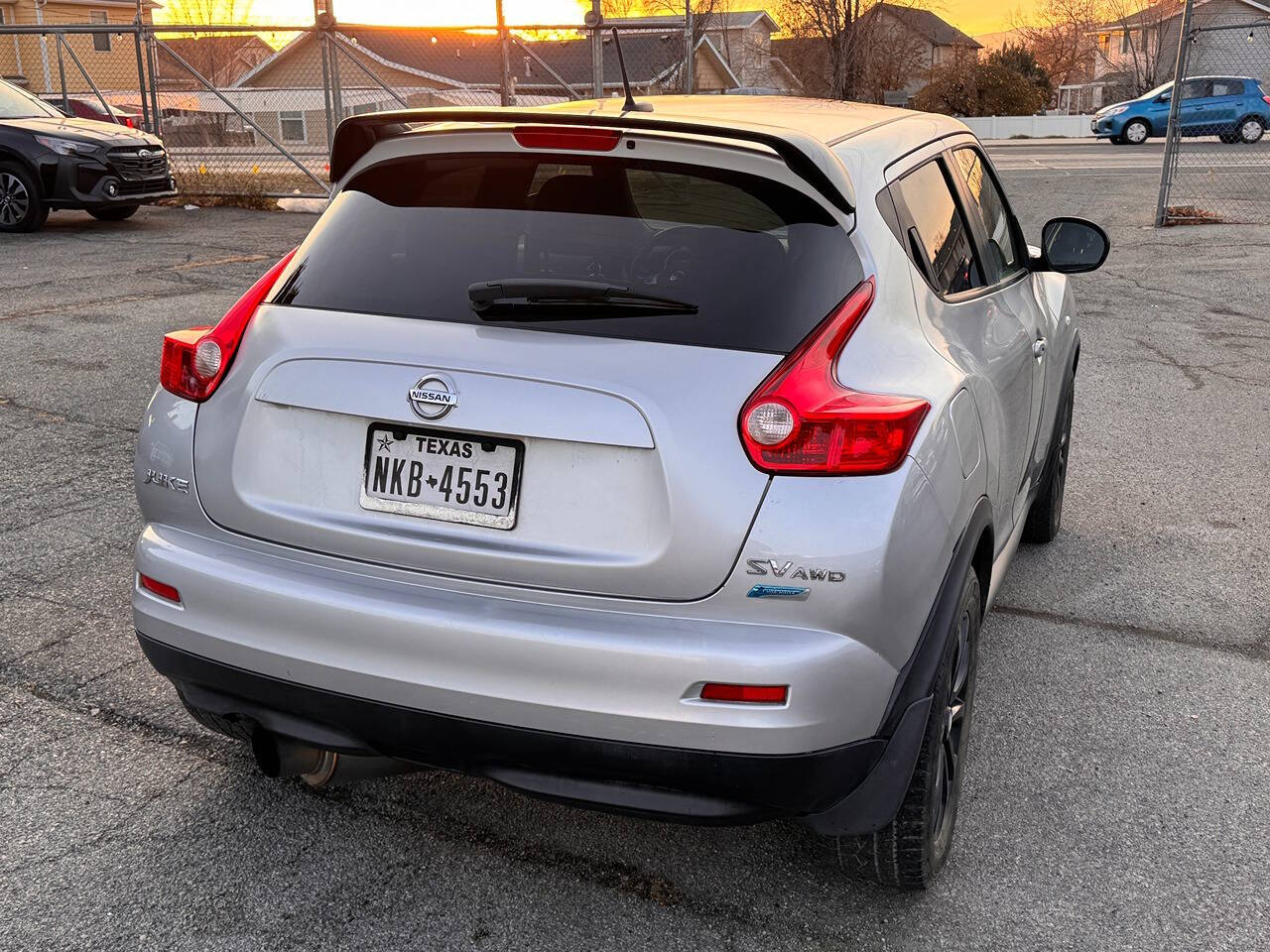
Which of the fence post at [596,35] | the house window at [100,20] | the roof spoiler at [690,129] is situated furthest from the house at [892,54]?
the roof spoiler at [690,129]

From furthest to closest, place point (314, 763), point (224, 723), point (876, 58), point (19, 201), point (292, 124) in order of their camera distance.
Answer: point (876, 58) → point (292, 124) → point (19, 201) → point (314, 763) → point (224, 723)

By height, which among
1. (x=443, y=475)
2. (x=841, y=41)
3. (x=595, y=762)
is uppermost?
(x=841, y=41)

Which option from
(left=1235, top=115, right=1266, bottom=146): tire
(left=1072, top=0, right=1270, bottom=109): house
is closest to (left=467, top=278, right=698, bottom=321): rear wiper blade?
(left=1235, top=115, right=1266, bottom=146): tire

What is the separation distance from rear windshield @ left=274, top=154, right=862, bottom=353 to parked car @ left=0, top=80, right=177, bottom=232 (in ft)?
41.7

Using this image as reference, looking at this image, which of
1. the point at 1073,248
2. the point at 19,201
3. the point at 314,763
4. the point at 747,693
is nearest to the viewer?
the point at 747,693

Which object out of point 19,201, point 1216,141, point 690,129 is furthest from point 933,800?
point 1216,141

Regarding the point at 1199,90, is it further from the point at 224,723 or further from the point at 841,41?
the point at 224,723

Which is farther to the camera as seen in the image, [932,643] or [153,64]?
[153,64]

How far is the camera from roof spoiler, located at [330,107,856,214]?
2.65m

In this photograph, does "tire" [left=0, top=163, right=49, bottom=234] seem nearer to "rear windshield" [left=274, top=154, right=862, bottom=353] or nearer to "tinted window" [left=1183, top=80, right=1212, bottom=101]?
"rear windshield" [left=274, top=154, right=862, bottom=353]

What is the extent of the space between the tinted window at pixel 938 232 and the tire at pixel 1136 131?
131 ft

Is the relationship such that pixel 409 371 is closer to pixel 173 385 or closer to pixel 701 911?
pixel 173 385

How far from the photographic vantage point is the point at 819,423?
244 centimetres

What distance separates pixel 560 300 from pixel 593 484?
416mm
